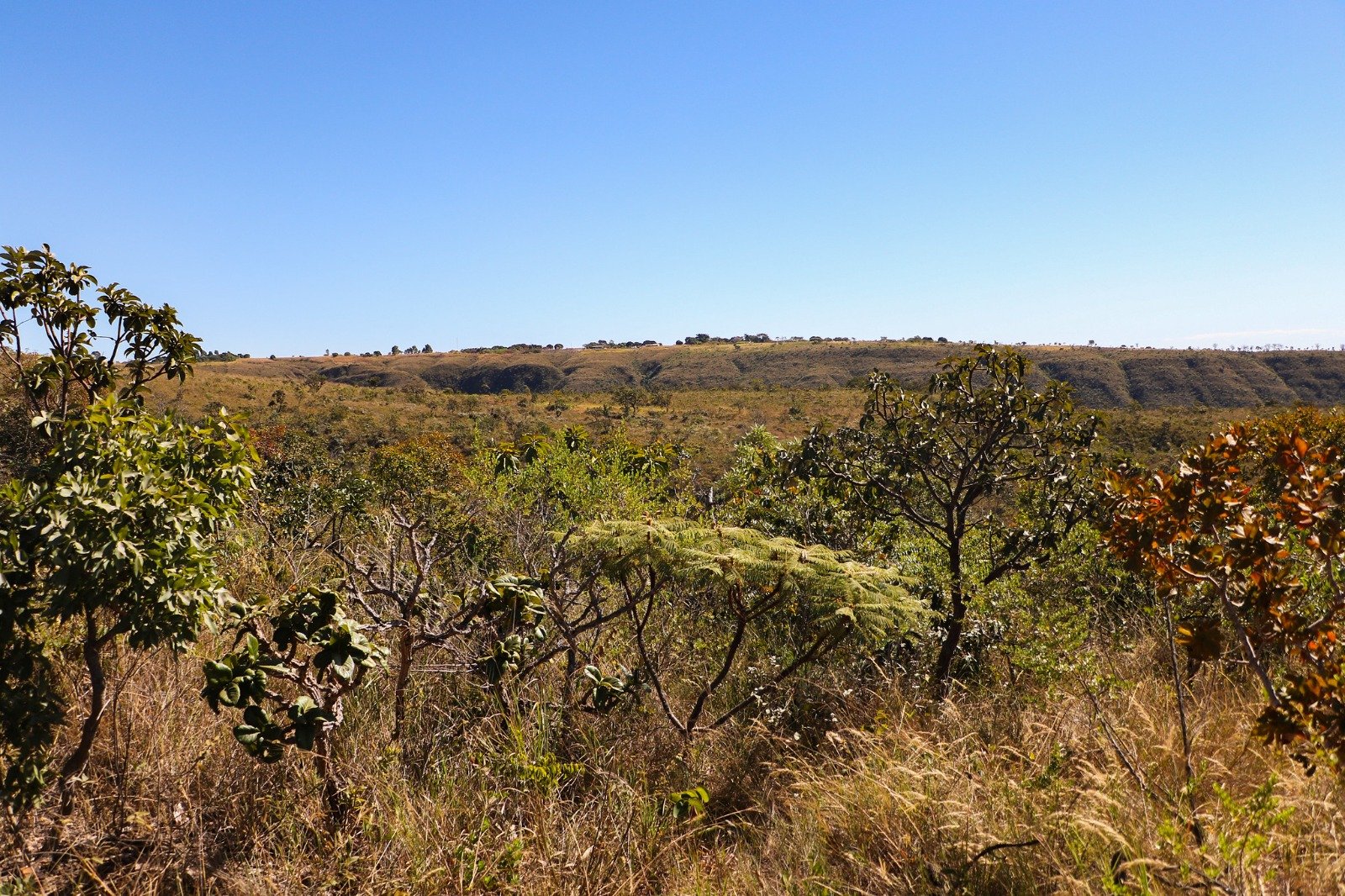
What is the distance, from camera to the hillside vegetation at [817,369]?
74250mm

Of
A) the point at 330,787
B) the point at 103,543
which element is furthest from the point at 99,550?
the point at 330,787

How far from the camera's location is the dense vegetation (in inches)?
104

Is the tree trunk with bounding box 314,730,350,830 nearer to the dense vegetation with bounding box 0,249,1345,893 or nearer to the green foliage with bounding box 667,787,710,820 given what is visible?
the dense vegetation with bounding box 0,249,1345,893

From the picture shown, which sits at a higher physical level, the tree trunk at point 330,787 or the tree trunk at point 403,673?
the tree trunk at point 403,673

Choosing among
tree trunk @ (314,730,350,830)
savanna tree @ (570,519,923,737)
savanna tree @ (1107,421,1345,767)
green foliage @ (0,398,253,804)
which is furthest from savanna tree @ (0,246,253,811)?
savanna tree @ (1107,421,1345,767)

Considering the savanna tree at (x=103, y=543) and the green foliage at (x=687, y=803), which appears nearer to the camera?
the savanna tree at (x=103, y=543)

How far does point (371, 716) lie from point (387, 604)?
113 centimetres

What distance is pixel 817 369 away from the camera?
8869 centimetres

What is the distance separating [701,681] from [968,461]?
2.47 meters

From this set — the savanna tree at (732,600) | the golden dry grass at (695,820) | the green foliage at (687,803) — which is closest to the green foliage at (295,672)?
the golden dry grass at (695,820)

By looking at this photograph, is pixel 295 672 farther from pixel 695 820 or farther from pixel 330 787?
pixel 695 820

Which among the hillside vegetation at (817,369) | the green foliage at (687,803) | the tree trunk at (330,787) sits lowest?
the green foliage at (687,803)

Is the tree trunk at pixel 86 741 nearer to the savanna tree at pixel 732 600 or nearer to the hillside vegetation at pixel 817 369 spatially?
the savanna tree at pixel 732 600

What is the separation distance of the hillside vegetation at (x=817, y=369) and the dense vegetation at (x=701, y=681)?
59938 mm
